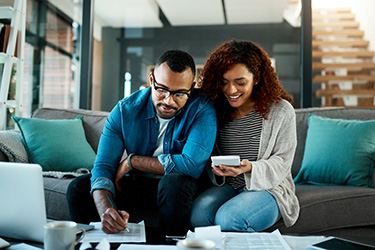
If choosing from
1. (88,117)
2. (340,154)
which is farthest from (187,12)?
(340,154)

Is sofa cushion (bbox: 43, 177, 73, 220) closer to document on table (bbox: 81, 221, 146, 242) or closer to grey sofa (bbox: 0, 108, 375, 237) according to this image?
grey sofa (bbox: 0, 108, 375, 237)

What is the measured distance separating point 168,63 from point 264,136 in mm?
526

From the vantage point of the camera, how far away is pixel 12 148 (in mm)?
2035

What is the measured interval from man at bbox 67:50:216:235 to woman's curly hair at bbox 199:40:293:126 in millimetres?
92

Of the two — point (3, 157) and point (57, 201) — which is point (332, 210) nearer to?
point (57, 201)

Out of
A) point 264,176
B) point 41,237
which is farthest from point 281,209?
point 41,237

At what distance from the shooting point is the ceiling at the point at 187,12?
156 inches

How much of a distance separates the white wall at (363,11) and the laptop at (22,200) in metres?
3.51

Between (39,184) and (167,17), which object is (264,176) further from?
(167,17)

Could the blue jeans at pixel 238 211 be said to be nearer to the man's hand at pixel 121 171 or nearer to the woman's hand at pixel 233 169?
the woman's hand at pixel 233 169

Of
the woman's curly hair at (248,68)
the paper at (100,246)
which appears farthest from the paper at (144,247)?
the woman's curly hair at (248,68)

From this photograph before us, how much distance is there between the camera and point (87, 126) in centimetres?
247

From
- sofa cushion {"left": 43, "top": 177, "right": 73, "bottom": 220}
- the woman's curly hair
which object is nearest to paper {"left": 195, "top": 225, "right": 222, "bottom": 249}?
the woman's curly hair

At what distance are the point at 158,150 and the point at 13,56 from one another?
1746 millimetres
